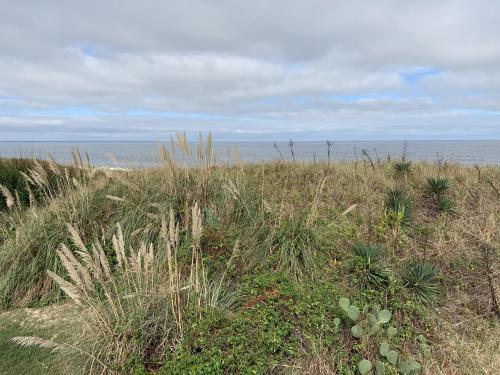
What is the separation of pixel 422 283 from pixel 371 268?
55 centimetres

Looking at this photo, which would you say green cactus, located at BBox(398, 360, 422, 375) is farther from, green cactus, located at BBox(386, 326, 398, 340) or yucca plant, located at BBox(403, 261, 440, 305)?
yucca plant, located at BBox(403, 261, 440, 305)

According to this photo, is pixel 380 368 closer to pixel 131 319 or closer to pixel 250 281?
pixel 250 281

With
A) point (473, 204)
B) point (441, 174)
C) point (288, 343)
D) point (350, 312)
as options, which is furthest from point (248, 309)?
point (441, 174)

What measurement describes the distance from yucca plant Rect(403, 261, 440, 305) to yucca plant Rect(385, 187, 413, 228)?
1062 mm

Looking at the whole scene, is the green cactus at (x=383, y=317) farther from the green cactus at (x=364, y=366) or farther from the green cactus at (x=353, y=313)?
the green cactus at (x=364, y=366)

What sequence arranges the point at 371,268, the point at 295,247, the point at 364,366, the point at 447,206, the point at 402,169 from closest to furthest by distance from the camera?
the point at 364,366, the point at 371,268, the point at 295,247, the point at 447,206, the point at 402,169

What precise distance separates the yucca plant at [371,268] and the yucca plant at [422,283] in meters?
0.28

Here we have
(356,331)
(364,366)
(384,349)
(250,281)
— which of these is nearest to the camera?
(364,366)

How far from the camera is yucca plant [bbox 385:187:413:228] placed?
5.27m

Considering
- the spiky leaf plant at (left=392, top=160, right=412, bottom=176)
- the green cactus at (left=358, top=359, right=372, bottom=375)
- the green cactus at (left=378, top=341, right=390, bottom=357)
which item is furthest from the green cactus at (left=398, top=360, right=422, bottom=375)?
the spiky leaf plant at (left=392, top=160, right=412, bottom=176)

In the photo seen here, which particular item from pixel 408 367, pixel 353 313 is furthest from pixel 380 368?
pixel 353 313

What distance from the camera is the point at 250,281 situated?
3.90 metres

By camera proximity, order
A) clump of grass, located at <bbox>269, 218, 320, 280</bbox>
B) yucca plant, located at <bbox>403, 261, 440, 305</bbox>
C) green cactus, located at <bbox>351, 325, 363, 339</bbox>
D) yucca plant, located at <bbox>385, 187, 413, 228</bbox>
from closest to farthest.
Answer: green cactus, located at <bbox>351, 325, 363, 339</bbox> → yucca plant, located at <bbox>403, 261, 440, 305</bbox> → clump of grass, located at <bbox>269, 218, 320, 280</bbox> → yucca plant, located at <bbox>385, 187, 413, 228</bbox>

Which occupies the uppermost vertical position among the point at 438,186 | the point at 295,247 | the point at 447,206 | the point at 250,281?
the point at 438,186
